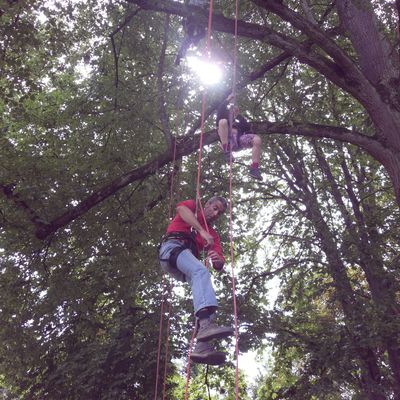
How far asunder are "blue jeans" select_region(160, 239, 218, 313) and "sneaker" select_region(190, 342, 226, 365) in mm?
274

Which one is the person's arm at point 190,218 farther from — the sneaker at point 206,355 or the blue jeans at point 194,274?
the sneaker at point 206,355

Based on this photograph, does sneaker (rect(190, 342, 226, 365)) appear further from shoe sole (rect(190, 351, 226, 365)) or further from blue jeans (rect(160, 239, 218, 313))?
blue jeans (rect(160, 239, 218, 313))

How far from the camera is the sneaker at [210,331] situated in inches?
126

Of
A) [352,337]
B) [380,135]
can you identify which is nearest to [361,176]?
[352,337]

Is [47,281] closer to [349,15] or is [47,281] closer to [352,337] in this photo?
[352,337]

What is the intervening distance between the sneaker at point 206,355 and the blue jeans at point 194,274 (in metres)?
0.27

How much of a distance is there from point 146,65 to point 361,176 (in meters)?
6.89

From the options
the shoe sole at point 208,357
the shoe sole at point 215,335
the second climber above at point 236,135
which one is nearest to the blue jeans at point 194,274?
the shoe sole at point 215,335

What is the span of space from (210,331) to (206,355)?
0.18 meters

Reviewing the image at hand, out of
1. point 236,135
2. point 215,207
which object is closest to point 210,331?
point 215,207

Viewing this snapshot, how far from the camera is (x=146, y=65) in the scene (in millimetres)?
8633

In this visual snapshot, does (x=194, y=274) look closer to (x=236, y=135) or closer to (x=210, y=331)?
(x=210, y=331)

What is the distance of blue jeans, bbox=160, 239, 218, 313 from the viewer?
340 cm

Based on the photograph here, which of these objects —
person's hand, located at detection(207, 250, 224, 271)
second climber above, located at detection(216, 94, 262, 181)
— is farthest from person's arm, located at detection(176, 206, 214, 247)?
second climber above, located at detection(216, 94, 262, 181)
